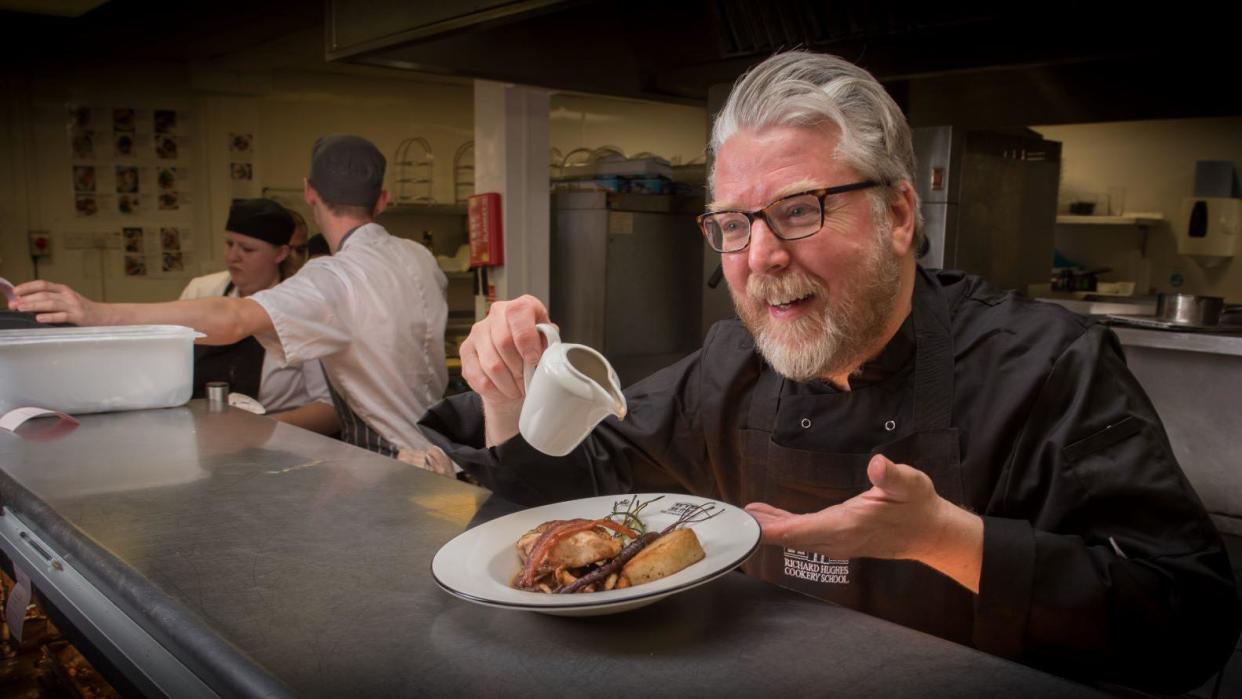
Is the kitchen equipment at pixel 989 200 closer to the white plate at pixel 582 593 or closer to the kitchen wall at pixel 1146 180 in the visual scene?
the kitchen wall at pixel 1146 180

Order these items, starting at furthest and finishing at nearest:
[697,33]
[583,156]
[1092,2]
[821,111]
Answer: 1. [583,156]
2. [697,33]
3. [1092,2]
4. [821,111]

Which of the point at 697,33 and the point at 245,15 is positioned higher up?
the point at 245,15

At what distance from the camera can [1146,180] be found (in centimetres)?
669

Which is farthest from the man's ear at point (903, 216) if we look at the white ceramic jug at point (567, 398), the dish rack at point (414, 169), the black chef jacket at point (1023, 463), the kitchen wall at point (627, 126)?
the dish rack at point (414, 169)

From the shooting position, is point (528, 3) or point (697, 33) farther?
point (697, 33)

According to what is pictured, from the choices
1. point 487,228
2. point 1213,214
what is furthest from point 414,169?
point 1213,214

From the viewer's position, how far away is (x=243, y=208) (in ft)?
12.9

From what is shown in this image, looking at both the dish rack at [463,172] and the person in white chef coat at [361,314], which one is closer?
the person in white chef coat at [361,314]

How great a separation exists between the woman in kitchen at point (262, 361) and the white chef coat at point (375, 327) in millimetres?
407

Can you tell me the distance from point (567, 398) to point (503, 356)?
1.09 feet

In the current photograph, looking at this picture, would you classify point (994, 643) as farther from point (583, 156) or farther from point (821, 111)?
point (583, 156)

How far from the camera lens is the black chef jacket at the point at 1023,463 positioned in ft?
3.85

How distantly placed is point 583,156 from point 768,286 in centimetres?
550

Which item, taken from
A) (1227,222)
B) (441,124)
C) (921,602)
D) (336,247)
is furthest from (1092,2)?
(441,124)
